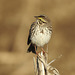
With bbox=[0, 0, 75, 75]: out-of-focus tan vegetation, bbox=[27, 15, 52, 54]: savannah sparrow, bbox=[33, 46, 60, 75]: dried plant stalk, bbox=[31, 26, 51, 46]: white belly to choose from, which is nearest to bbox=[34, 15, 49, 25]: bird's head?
bbox=[27, 15, 52, 54]: savannah sparrow

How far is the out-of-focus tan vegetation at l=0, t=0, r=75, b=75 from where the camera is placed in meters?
8.25

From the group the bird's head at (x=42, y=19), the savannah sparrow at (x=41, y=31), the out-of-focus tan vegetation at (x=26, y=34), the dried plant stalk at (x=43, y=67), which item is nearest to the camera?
the dried plant stalk at (x=43, y=67)

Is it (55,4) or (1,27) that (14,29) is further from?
(55,4)

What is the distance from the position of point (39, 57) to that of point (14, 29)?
560 cm

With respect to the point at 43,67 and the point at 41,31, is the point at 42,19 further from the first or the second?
the point at 43,67

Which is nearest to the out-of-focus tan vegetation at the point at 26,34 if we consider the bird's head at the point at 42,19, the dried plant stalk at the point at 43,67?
the bird's head at the point at 42,19

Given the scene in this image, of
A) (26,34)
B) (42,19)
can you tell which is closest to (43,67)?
(42,19)

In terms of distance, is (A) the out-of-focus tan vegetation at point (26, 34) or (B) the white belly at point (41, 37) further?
(A) the out-of-focus tan vegetation at point (26, 34)

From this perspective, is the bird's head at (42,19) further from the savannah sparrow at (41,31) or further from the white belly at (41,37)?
the white belly at (41,37)

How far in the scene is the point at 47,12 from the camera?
9.49m

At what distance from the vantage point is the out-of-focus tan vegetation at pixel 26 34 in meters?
8.25

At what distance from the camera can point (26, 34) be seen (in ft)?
29.1

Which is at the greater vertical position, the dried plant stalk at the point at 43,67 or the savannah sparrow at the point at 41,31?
the savannah sparrow at the point at 41,31

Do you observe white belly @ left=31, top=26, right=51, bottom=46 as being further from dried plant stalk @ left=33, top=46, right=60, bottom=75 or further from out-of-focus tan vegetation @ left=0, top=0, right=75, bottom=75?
out-of-focus tan vegetation @ left=0, top=0, right=75, bottom=75
